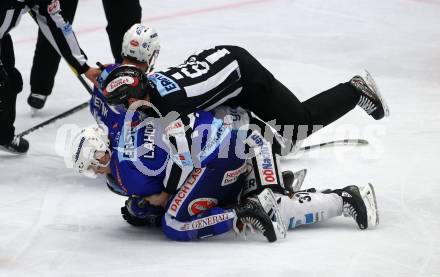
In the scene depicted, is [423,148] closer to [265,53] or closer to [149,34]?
[149,34]

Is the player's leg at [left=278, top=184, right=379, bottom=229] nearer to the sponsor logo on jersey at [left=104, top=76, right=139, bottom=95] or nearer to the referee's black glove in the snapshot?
the sponsor logo on jersey at [left=104, top=76, right=139, bottom=95]

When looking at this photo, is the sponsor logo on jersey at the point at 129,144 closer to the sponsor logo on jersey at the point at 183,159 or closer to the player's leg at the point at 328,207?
the sponsor logo on jersey at the point at 183,159

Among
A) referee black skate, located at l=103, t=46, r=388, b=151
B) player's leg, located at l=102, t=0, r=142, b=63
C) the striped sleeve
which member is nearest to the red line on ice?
player's leg, located at l=102, t=0, r=142, b=63

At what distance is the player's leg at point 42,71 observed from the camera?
5.82 metres

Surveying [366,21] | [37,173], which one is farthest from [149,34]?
[366,21]

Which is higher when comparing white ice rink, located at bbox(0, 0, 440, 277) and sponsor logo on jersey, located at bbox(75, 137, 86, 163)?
sponsor logo on jersey, located at bbox(75, 137, 86, 163)

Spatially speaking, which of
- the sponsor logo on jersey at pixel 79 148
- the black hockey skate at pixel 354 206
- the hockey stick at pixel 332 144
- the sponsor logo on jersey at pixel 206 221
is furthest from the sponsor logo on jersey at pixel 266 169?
the hockey stick at pixel 332 144

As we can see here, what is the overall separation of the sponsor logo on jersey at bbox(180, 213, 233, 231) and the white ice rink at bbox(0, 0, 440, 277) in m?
0.08

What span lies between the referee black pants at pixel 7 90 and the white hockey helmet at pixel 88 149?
1228mm

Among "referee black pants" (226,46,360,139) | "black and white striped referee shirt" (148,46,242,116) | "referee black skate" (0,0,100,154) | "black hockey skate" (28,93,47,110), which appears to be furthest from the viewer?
"black hockey skate" (28,93,47,110)

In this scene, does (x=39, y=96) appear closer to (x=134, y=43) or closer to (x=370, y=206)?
(x=134, y=43)

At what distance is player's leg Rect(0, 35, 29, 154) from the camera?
16.2ft

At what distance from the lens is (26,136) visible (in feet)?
18.3

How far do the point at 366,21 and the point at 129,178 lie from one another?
423 centimetres
